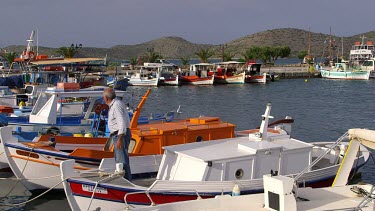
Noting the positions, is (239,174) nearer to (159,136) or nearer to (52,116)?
(159,136)

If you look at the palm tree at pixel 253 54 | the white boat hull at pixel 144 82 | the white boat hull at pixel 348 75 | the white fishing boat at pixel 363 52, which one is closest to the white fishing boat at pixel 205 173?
the white boat hull at pixel 144 82

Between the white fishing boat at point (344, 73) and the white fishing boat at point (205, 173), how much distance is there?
74635mm

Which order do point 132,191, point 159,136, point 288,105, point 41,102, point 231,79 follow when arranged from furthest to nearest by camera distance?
point 231,79 < point 288,105 < point 41,102 < point 159,136 < point 132,191

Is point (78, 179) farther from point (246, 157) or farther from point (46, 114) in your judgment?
point (46, 114)

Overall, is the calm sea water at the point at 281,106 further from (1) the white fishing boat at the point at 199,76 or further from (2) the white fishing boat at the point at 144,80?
(1) the white fishing boat at the point at 199,76

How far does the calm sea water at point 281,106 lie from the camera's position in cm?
3136

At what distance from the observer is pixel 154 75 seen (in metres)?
76.6

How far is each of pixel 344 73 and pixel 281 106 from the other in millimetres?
42374

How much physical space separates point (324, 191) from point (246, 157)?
2.73 meters

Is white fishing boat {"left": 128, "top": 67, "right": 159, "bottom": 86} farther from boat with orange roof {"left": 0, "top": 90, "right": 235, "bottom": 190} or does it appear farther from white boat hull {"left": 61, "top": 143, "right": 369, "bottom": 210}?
white boat hull {"left": 61, "top": 143, "right": 369, "bottom": 210}

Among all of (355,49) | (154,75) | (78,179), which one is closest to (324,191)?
(78,179)

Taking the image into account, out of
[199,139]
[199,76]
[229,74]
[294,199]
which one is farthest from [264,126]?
[199,76]

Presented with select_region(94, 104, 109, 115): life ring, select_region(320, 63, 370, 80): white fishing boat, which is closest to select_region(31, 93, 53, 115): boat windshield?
select_region(94, 104, 109, 115): life ring

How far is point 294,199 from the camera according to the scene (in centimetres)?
955
